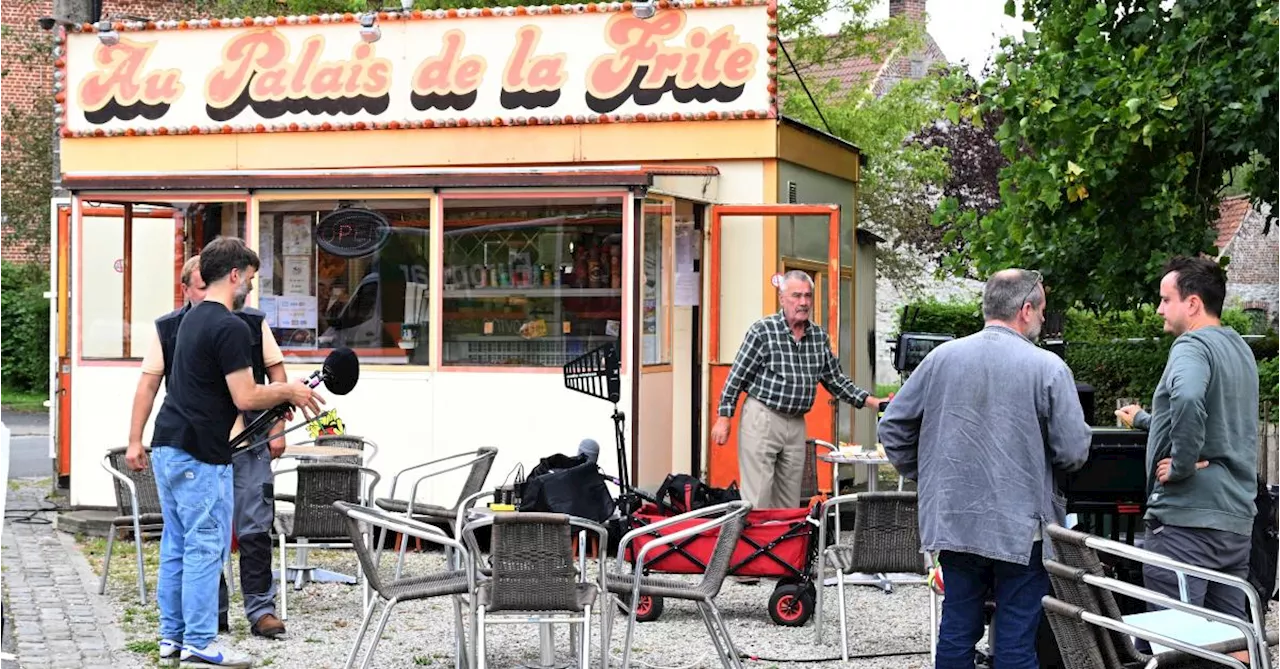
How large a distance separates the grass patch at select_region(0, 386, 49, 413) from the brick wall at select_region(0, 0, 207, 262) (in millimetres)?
2343

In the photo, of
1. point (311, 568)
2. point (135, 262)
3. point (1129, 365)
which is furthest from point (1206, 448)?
point (1129, 365)

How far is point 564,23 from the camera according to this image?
13133 millimetres

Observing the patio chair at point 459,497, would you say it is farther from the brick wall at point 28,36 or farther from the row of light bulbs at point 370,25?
the brick wall at point 28,36

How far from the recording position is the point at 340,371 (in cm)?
787

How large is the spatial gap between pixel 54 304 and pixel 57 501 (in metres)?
1.66

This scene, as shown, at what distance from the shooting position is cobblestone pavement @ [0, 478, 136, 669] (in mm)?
7957

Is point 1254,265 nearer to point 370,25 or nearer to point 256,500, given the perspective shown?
point 370,25

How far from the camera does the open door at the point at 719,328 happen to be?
12.3 meters

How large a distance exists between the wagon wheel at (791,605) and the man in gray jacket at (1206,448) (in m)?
2.67

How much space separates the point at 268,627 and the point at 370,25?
6.31 meters

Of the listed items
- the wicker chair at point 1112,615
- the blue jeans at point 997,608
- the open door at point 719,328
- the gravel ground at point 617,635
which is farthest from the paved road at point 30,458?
the wicker chair at point 1112,615

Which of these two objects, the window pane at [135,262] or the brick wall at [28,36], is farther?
the brick wall at [28,36]

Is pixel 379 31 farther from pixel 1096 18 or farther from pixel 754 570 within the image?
pixel 754 570

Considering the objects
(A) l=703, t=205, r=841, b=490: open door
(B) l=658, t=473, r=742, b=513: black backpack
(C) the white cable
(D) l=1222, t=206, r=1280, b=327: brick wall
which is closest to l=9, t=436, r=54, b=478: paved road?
(A) l=703, t=205, r=841, b=490: open door
